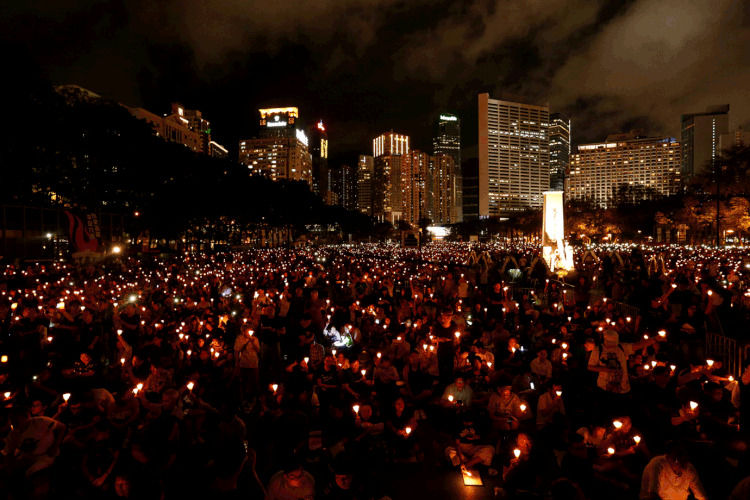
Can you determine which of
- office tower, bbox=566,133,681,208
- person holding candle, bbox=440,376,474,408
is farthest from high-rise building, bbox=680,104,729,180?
person holding candle, bbox=440,376,474,408

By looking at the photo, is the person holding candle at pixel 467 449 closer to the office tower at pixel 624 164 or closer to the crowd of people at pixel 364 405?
the crowd of people at pixel 364 405

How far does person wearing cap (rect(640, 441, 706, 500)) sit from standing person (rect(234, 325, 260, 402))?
5945 millimetres

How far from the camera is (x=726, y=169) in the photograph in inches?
1293

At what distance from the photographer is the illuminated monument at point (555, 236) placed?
74.7ft

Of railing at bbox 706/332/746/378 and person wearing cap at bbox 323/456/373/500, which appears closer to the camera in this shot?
person wearing cap at bbox 323/456/373/500

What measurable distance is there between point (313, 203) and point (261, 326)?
64.3 meters

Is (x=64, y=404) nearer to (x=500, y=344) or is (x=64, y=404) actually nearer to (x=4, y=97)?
(x=500, y=344)

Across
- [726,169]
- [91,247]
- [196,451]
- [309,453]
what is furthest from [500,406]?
[726,169]

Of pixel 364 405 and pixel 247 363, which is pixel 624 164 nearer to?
pixel 247 363

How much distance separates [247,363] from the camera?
8141mm

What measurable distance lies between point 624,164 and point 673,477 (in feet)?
632

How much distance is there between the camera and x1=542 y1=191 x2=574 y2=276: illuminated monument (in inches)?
897

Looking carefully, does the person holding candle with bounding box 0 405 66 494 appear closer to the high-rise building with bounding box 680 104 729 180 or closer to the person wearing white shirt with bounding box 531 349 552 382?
the person wearing white shirt with bounding box 531 349 552 382

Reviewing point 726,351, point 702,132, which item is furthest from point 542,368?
point 702,132
